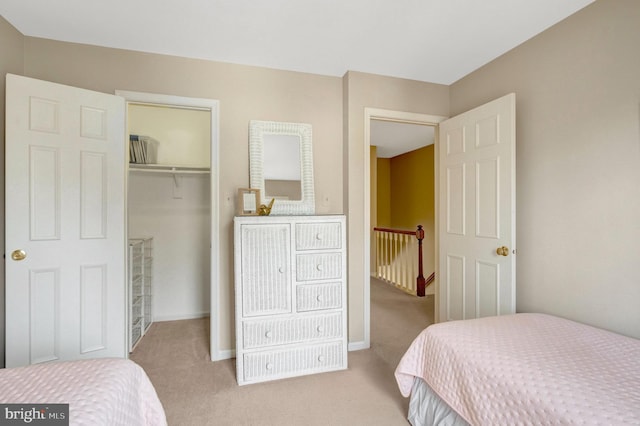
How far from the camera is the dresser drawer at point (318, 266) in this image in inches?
87.0

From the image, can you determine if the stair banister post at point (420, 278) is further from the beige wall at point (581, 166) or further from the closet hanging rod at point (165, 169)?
the closet hanging rod at point (165, 169)

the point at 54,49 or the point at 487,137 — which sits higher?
the point at 54,49

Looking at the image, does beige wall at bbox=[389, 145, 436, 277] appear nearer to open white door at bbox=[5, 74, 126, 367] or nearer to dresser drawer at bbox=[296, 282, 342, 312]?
dresser drawer at bbox=[296, 282, 342, 312]

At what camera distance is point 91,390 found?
94 cm

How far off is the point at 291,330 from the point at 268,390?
0.41 metres

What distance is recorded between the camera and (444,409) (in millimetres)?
1467

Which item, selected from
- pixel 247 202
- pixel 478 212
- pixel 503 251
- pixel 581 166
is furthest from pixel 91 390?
pixel 581 166

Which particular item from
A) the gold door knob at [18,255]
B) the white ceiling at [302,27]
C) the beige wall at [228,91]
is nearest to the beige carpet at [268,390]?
the beige wall at [228,91]

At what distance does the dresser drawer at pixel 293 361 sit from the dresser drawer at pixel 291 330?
7 centimetres

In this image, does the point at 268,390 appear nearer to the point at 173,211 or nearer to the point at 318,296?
the point at 318,296

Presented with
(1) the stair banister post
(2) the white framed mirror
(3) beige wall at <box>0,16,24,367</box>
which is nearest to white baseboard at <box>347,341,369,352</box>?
(2) the white framed mirror

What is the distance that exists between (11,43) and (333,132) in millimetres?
2375

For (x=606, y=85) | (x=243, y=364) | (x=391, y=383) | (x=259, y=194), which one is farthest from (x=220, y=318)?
(x=606, y=85)

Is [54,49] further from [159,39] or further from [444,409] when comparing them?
[444,409]
